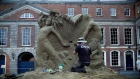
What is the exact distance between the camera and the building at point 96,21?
28.0 metres

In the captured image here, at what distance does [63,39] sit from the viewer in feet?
31.3

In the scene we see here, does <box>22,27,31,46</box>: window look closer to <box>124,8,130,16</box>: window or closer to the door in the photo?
the door

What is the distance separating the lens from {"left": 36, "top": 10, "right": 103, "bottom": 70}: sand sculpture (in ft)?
29.5

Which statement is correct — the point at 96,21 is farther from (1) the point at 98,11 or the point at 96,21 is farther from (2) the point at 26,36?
(2) the point at 26,36

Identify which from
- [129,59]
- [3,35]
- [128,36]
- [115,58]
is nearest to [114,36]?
[128,36]

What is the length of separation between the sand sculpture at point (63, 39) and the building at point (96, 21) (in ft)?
54.9

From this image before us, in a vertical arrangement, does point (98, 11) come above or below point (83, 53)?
above

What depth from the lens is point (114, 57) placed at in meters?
29.6

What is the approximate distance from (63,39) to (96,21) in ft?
68.9

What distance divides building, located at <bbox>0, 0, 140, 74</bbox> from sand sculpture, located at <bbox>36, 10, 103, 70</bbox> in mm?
16732

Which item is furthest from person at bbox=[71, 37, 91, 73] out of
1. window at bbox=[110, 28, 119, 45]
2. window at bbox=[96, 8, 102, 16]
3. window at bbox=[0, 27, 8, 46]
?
window at bbox=[96, 8, 102, 16]

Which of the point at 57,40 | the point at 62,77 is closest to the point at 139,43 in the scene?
the point at 57,40

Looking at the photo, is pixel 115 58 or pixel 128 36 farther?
pixel 128 36

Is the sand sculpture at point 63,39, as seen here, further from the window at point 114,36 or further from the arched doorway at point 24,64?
the window at point 114,36
